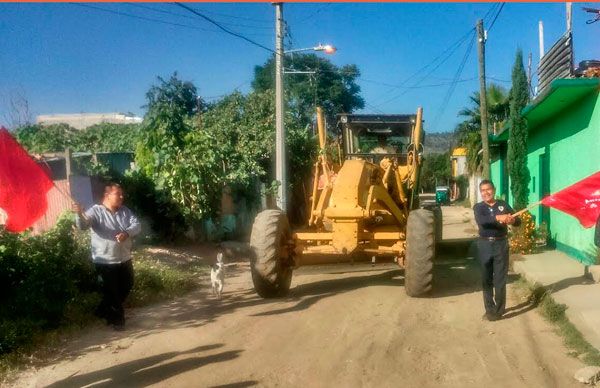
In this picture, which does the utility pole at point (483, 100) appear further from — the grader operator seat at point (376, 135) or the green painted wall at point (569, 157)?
the grader operator seat at point (376, 135)

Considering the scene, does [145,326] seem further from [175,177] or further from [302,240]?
[175,177]

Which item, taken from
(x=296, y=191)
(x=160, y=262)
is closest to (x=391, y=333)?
(x=160, y=262)

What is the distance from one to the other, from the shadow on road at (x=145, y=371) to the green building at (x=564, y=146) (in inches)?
297

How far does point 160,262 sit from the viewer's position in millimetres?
11289

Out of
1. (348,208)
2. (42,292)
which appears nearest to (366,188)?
(348,208)

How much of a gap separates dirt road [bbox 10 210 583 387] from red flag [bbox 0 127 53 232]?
157cm

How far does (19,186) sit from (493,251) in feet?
19.0

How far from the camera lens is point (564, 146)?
12906 mm

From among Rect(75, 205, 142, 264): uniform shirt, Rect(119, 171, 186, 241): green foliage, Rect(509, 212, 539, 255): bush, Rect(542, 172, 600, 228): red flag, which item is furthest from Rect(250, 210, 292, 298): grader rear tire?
→ Rect(509, 212, 539, 255): bush

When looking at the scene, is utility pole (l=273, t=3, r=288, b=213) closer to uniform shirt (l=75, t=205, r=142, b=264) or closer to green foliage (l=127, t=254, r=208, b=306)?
green foliage (l=127, t=254, r=208, b=306)

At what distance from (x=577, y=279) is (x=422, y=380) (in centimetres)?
543

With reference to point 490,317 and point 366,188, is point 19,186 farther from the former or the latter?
point 490,317

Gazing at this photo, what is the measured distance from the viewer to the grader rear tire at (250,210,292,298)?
861 centimetres

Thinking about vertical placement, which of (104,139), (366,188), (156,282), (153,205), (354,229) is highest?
(104,139)
